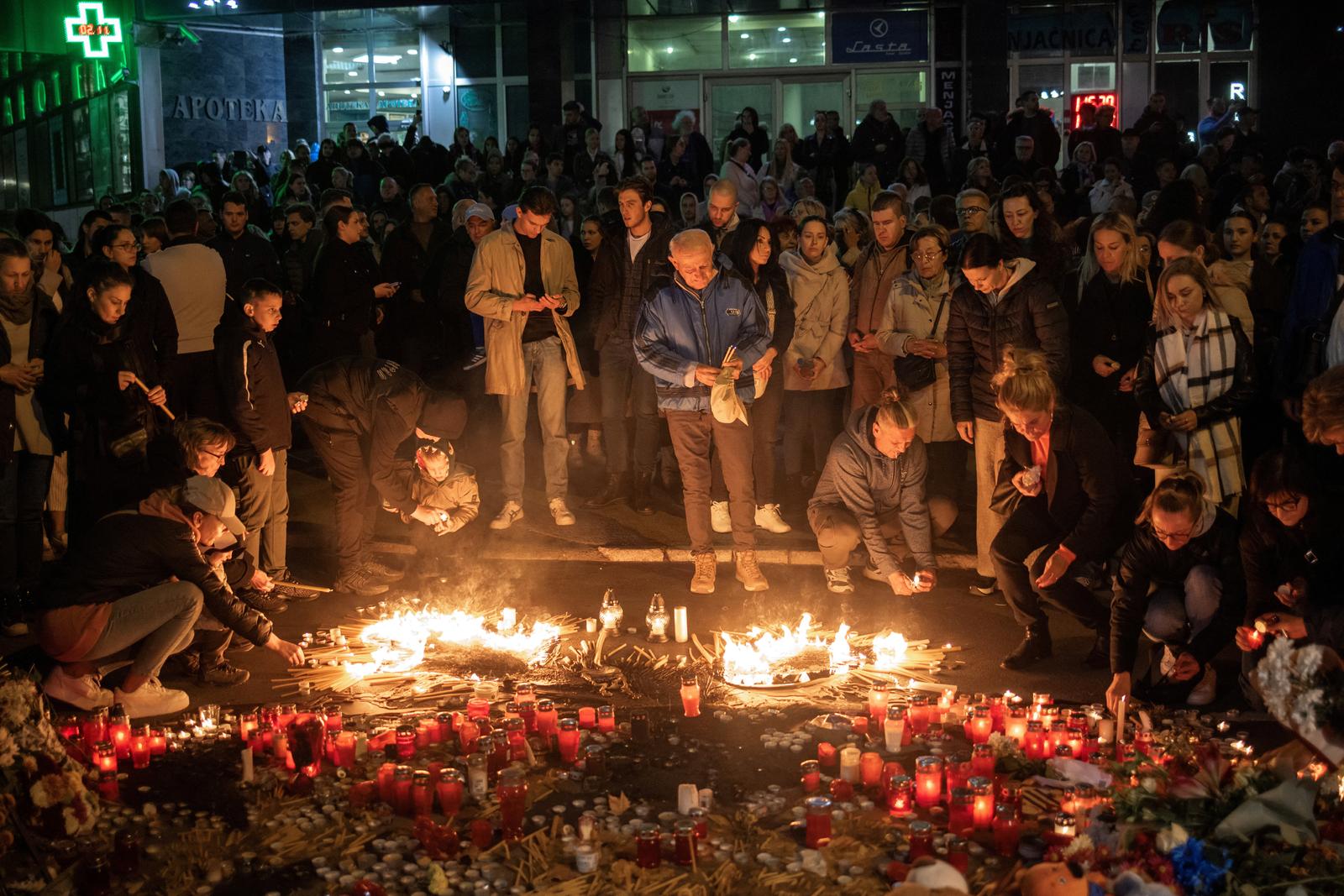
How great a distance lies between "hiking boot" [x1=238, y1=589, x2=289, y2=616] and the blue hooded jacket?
8.36 ft

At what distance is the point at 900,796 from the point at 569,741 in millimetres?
1436

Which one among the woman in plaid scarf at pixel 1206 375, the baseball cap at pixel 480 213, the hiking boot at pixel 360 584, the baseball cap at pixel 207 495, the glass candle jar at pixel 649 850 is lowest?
the glass candle jar at pixel 649 850

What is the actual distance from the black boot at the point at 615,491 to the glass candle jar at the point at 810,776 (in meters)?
4.76

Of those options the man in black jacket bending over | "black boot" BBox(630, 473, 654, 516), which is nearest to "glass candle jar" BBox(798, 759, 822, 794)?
the man in black jacket bending over

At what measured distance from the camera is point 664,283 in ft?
28.4

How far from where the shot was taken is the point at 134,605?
6957mm

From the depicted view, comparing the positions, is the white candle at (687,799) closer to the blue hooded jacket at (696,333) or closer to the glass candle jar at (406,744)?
the glass candle jar at (406,744)

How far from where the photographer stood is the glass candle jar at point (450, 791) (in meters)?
5.65

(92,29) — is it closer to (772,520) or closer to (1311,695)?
(772,520)

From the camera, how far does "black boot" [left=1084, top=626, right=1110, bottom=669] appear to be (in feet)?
24.1

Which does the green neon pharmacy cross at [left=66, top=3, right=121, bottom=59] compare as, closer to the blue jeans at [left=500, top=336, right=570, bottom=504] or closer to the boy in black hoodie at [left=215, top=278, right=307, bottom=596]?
the blue jeans at [left=500, top=336, right=570, bottom=504]

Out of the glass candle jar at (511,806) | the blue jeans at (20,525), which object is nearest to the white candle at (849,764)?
the glass candle jar at (511,806)

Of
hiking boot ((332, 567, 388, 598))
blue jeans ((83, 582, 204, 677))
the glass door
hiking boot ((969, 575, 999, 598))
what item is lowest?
hiking boot ((969, 575, 999, 598))

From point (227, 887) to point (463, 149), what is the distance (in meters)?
14.1
